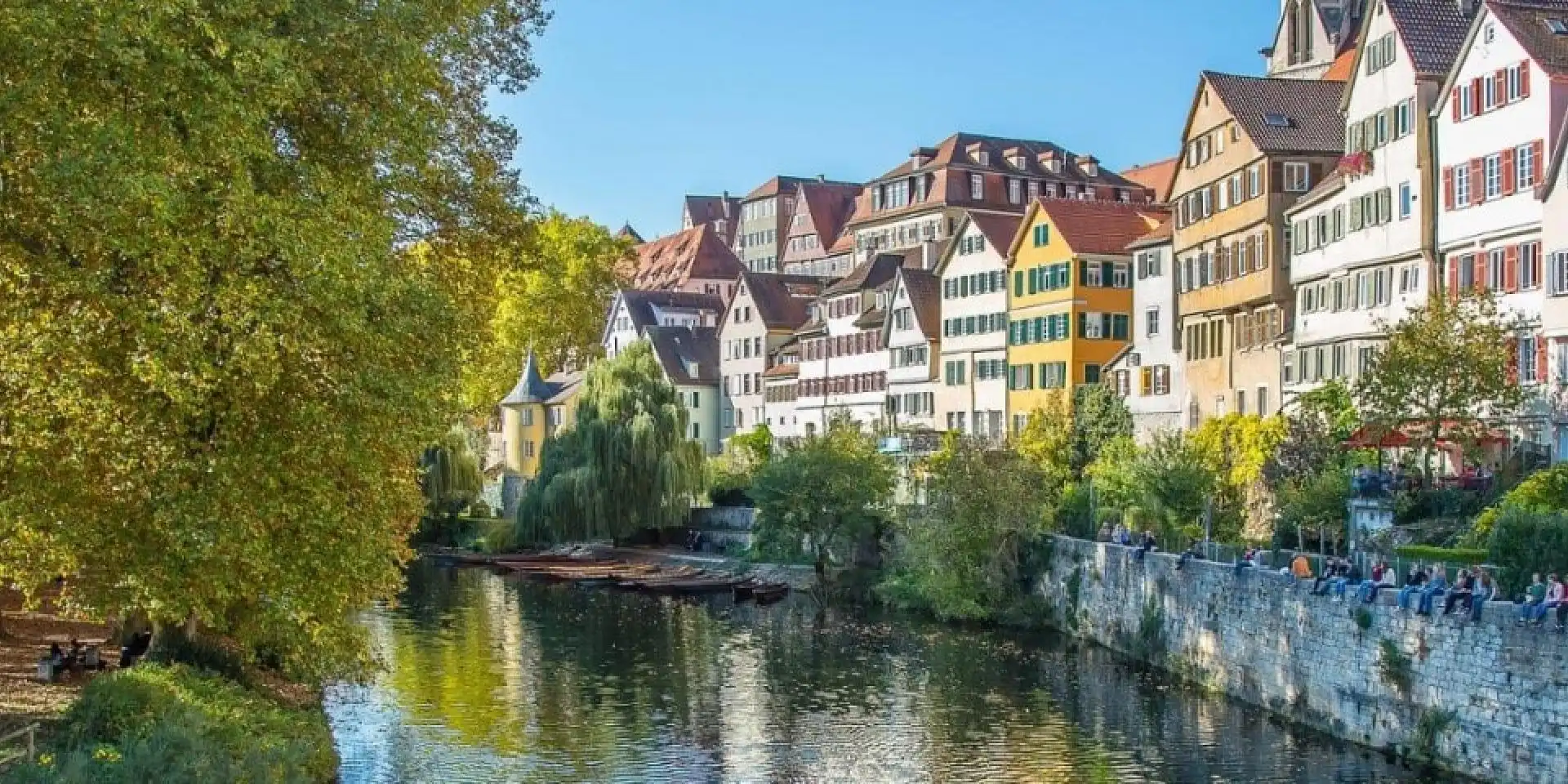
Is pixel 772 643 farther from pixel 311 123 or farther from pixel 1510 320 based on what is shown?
pixel 311 123

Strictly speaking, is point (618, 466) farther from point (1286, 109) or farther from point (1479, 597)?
point (1479, 597)

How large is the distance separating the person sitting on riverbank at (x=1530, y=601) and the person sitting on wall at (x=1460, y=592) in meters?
0.91

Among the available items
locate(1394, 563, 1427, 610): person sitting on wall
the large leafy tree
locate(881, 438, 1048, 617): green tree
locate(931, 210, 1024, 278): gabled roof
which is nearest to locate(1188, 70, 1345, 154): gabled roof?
locate(881, 438, 1048, 617): green tree

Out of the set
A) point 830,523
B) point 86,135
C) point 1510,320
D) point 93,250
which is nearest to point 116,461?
point 93,250

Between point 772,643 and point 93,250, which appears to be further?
point 772,643

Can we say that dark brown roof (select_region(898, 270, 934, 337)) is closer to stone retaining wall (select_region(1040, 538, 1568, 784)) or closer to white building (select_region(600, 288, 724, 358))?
white building (select_region(600, 288, 724, 358))

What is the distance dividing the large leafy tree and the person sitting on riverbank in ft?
52.0

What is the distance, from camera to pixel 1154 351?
2421 inches

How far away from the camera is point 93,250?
2092 cm

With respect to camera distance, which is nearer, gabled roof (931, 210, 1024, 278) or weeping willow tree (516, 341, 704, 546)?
weeping willow tree (516, 341, 704, 546)

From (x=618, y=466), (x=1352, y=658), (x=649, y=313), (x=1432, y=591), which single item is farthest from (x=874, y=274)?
(x=1432, y=591)

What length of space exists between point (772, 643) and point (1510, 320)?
2013 cm

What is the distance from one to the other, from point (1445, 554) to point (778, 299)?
210 ft

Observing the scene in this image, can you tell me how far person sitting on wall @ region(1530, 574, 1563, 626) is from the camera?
2480 centimetres
